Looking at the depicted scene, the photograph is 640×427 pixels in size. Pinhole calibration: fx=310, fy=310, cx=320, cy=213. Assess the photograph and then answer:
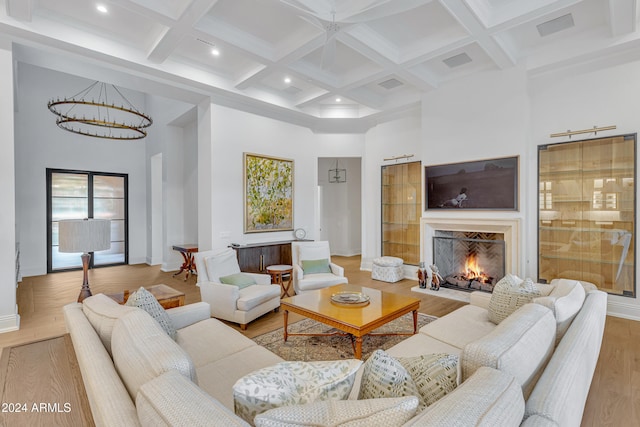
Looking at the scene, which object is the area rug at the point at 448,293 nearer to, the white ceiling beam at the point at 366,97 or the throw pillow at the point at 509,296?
the throw pillow at the point at 509,296

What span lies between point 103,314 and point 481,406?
1771 mm

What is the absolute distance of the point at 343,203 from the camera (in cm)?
941

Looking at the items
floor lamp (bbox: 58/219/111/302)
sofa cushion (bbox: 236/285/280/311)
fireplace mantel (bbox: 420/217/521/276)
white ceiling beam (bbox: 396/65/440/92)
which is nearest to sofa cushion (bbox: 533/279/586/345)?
fireplace mantel (bbox: 420/217/521/276)

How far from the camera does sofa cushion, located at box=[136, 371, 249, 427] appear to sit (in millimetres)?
808

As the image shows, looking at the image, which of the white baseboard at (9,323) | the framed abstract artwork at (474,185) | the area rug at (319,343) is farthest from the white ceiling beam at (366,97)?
the white baseboard at (9,323)

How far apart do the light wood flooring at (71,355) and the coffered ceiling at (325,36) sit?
320 cm

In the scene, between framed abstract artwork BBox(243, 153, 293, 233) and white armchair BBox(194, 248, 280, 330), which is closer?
white armchair BBox(194, 248, 280, 330)

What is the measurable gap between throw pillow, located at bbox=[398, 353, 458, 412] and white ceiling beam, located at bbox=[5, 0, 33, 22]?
458cm

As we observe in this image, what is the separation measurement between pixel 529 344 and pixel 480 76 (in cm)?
449

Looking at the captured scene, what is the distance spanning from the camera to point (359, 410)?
868 millimetres

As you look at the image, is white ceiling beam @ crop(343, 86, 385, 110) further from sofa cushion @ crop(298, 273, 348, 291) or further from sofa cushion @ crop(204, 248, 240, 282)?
sofa cushion @ crop(204, 248, 240, 282)

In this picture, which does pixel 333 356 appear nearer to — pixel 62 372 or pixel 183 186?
pixel 62 372

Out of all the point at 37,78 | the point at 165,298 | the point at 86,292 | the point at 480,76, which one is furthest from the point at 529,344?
the point at 37,78

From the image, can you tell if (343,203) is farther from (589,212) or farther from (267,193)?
(589,212)
